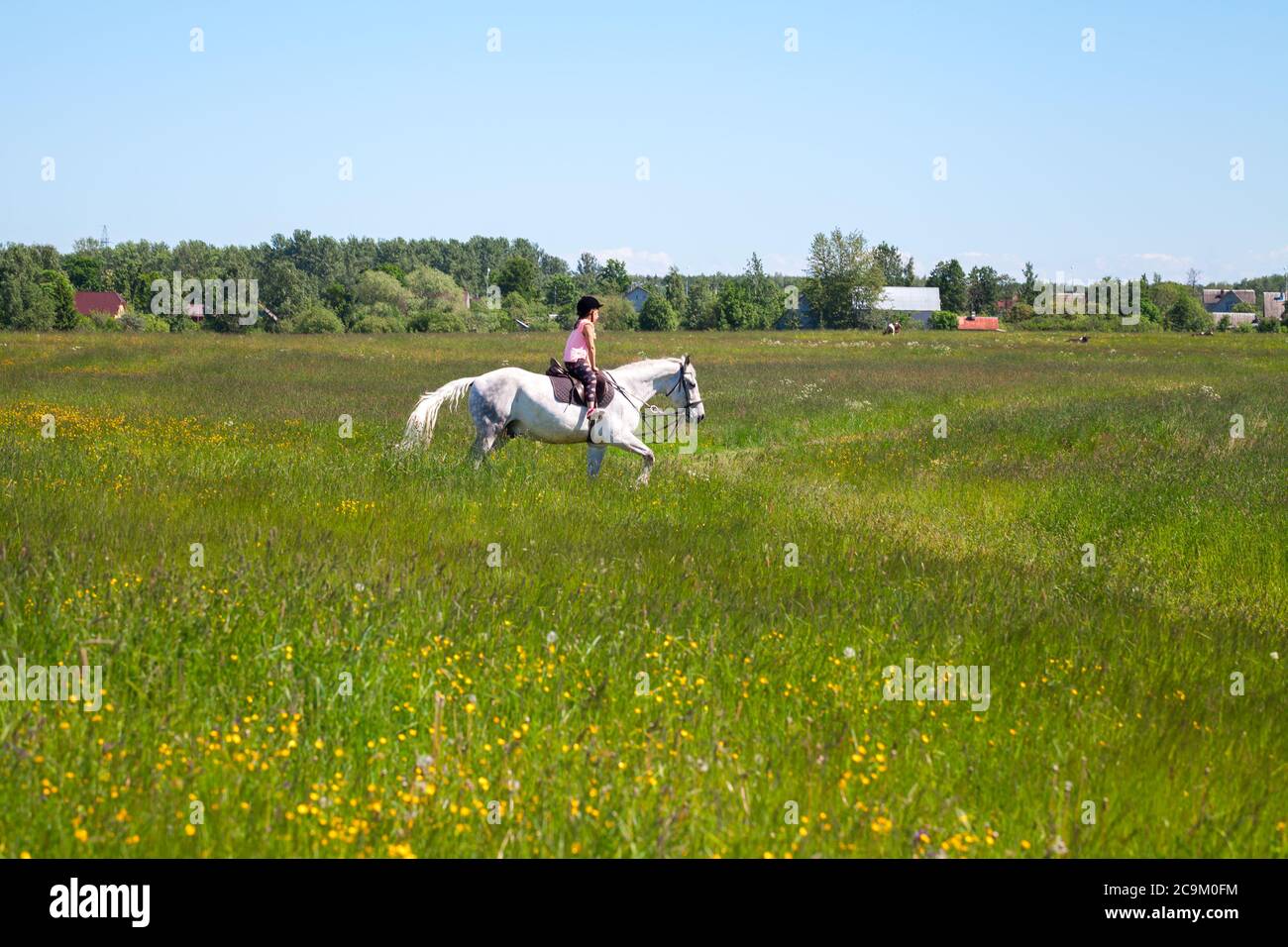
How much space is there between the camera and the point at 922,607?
725cm

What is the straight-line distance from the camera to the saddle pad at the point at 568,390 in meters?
13.7

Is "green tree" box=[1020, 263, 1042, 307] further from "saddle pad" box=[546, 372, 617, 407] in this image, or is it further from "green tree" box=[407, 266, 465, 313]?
"saddle pad" box=[546, 372, 617, 407]

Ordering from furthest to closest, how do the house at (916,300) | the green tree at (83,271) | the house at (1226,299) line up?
the house at (1226,299)
the green tree at (83,271)
the house at (916,300)

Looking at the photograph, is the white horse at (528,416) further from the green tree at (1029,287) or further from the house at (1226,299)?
the house at (1226,299)

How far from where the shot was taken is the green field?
3996mm

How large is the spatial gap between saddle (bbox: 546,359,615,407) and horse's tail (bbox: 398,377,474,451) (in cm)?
109

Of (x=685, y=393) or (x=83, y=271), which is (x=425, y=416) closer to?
(x=685, y=393)

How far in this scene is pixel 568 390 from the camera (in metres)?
13.7

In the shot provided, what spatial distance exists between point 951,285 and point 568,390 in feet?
484

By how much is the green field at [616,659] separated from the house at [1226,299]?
200 m

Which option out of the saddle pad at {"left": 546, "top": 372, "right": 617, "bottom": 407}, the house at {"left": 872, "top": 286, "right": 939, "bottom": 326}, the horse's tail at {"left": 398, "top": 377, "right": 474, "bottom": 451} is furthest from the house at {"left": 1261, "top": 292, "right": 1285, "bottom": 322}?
the horse's tail at {"left": 398, "top": 377, "right": 474, "bottom": 451}

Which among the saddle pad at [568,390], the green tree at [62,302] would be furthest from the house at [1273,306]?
the saddle pad at [568,390]

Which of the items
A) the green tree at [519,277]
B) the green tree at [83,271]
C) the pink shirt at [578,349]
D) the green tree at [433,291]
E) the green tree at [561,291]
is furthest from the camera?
the green tree at [83,271]

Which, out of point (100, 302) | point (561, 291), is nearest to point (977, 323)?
point (561, 291)
